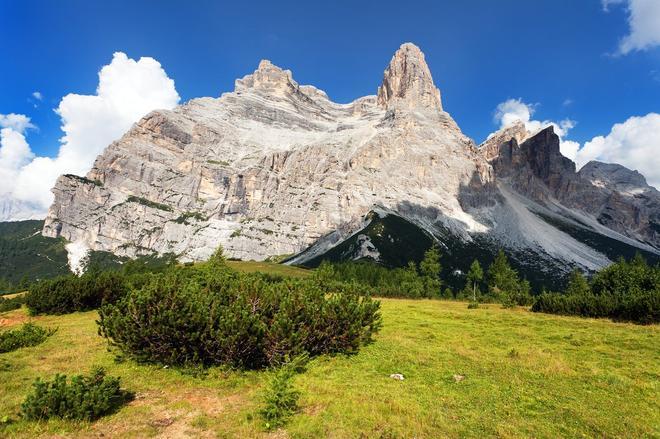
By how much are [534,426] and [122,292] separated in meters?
37.9

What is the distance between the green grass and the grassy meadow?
4 cm

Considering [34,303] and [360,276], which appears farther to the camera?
[360,276]

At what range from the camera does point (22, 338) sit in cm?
2075

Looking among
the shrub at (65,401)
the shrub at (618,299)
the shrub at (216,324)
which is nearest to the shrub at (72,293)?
the shrub at (216,324)

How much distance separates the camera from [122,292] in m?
37.2

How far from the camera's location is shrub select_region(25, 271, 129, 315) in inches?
1321

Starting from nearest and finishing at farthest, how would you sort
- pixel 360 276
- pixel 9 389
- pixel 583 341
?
pixel 9 389, pixel 583 341, pixel 360 276

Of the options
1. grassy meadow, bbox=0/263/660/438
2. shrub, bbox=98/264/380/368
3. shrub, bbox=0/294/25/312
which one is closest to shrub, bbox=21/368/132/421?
grassy meadow, bbox=0/263/660/438

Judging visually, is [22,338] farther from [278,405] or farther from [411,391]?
[411,391]

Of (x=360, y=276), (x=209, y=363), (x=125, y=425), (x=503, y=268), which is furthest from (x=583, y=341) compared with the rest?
(x=360, y=276)

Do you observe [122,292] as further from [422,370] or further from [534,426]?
→ [534,426]

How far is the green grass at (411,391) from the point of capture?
1052 cm

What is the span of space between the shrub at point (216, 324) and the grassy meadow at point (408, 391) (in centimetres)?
84

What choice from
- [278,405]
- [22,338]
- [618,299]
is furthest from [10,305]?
[618,299]
